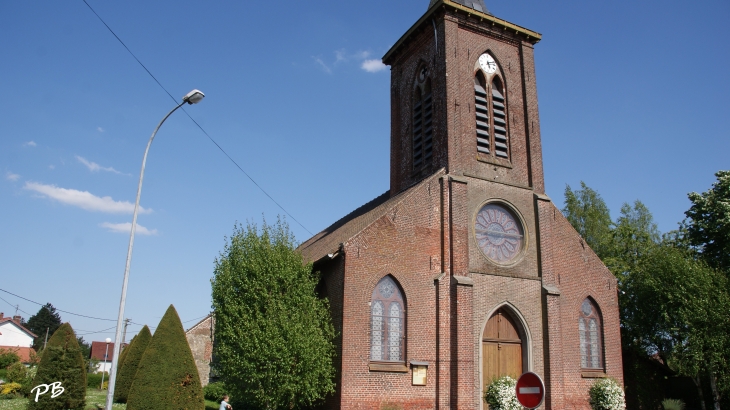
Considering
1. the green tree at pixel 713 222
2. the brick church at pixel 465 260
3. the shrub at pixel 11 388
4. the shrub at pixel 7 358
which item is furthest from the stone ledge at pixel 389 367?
the shrub at pixel 7 358

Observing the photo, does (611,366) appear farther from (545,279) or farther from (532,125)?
(532,125)

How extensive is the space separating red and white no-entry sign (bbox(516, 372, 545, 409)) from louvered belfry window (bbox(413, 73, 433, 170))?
13.8 metres

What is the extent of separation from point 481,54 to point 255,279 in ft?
42.4

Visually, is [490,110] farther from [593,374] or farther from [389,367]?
[389,367]

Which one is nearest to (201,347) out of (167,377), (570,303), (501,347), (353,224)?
(353,224)

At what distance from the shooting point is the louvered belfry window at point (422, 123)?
23.0 meters

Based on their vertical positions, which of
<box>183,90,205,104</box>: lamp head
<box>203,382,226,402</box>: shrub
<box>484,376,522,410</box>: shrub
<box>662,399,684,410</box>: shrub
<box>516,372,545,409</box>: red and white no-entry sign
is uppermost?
<box>183,90,205,104</box>: lamp head

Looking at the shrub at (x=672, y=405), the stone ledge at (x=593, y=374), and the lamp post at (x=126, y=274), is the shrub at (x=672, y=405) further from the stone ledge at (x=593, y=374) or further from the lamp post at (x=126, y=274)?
the lamp post at (x=126, y=274)

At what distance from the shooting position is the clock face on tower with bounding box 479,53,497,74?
2334 centimetres

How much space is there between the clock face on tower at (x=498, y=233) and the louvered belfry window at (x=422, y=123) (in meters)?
3.31

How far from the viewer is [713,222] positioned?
90.3 ft

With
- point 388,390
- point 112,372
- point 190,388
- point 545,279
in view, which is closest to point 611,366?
point 545,279

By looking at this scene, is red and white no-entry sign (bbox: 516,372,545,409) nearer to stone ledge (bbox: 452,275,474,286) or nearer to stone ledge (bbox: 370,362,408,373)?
stone ledge (bbox: 370,362,408,373)

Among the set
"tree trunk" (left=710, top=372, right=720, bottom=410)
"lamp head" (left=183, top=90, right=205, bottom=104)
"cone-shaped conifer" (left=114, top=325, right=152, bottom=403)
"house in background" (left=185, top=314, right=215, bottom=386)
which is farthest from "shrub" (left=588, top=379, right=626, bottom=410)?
"house in background" (left=185, top=314, right=215, bottom=386)
